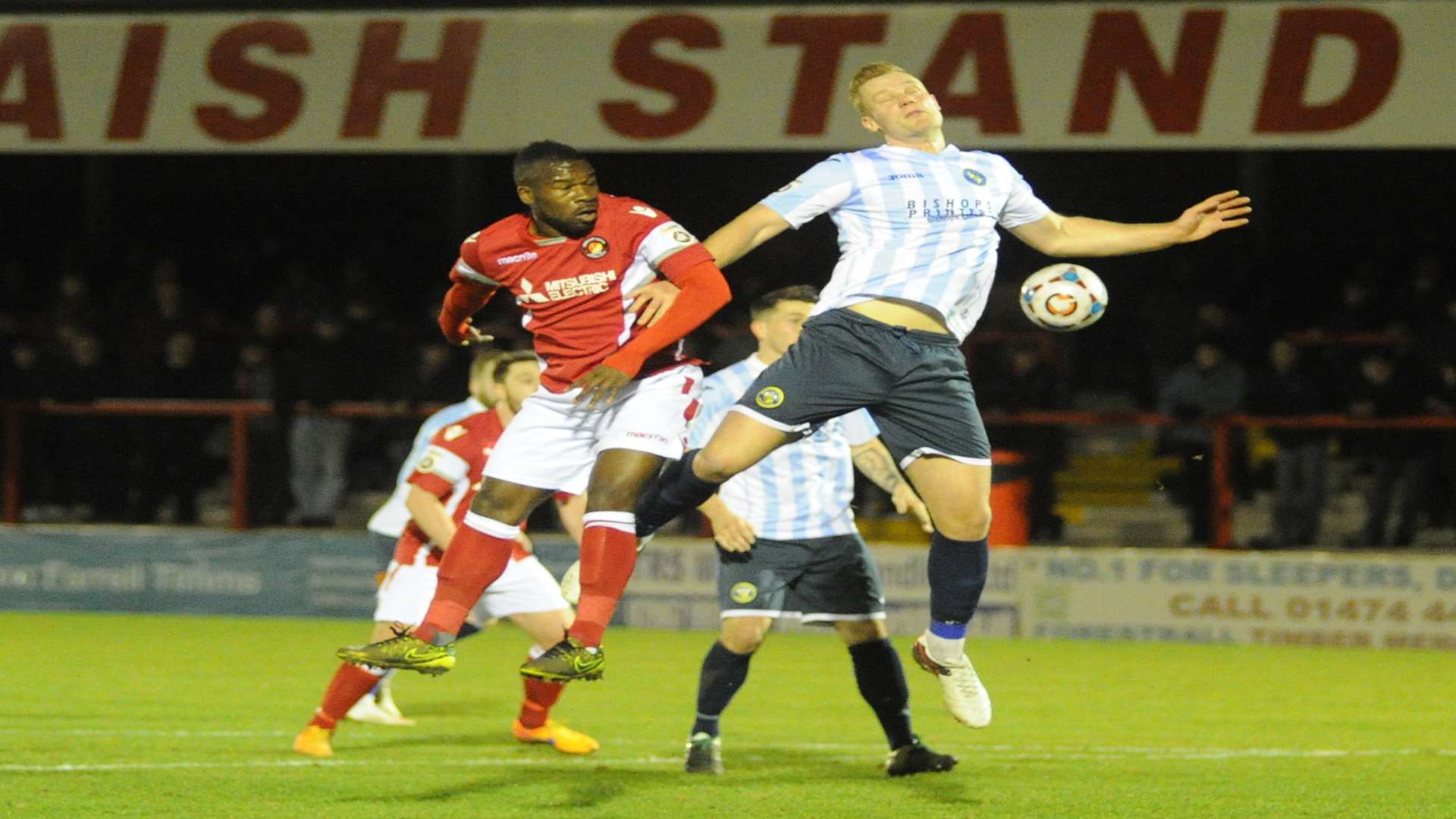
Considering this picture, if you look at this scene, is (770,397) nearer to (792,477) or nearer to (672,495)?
(672,495)

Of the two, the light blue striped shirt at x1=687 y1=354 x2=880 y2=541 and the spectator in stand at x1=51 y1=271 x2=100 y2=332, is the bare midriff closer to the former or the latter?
the light blue striped shirt at x1=687 y1=354 x2=880 y2=541

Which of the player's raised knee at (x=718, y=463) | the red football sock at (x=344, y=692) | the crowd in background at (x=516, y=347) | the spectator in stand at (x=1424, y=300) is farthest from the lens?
the spectator in stand at (x=1424, y=300)

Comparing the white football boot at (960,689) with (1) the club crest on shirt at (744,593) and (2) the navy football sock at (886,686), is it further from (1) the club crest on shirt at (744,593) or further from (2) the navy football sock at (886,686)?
(1) the club crest on shirt at (744,593)

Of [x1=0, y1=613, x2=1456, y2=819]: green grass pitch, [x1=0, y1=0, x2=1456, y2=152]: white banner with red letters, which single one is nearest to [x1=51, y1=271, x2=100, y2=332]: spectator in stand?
[x1=0, y1=0, x2=1456, y2=152]: white banner with red letters

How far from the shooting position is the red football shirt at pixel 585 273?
255 inches

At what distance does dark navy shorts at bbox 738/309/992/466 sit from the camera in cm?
630

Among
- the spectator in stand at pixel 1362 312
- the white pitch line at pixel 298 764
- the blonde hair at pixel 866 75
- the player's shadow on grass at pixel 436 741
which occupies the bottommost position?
the white pitch line at pixel 298 764

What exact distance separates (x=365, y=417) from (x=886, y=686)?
29.0ft

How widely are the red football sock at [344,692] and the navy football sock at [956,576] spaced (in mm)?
2399

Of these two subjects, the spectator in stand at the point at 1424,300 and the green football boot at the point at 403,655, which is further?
the spectator in stand at the point at 1424,300

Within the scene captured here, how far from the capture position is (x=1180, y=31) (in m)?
15.1

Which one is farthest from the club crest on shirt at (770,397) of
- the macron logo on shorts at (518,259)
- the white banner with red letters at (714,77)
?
the white banner with red letters at (714,77)

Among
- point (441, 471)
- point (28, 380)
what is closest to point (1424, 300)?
point (441, 471)

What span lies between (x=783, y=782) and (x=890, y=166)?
232 cm
